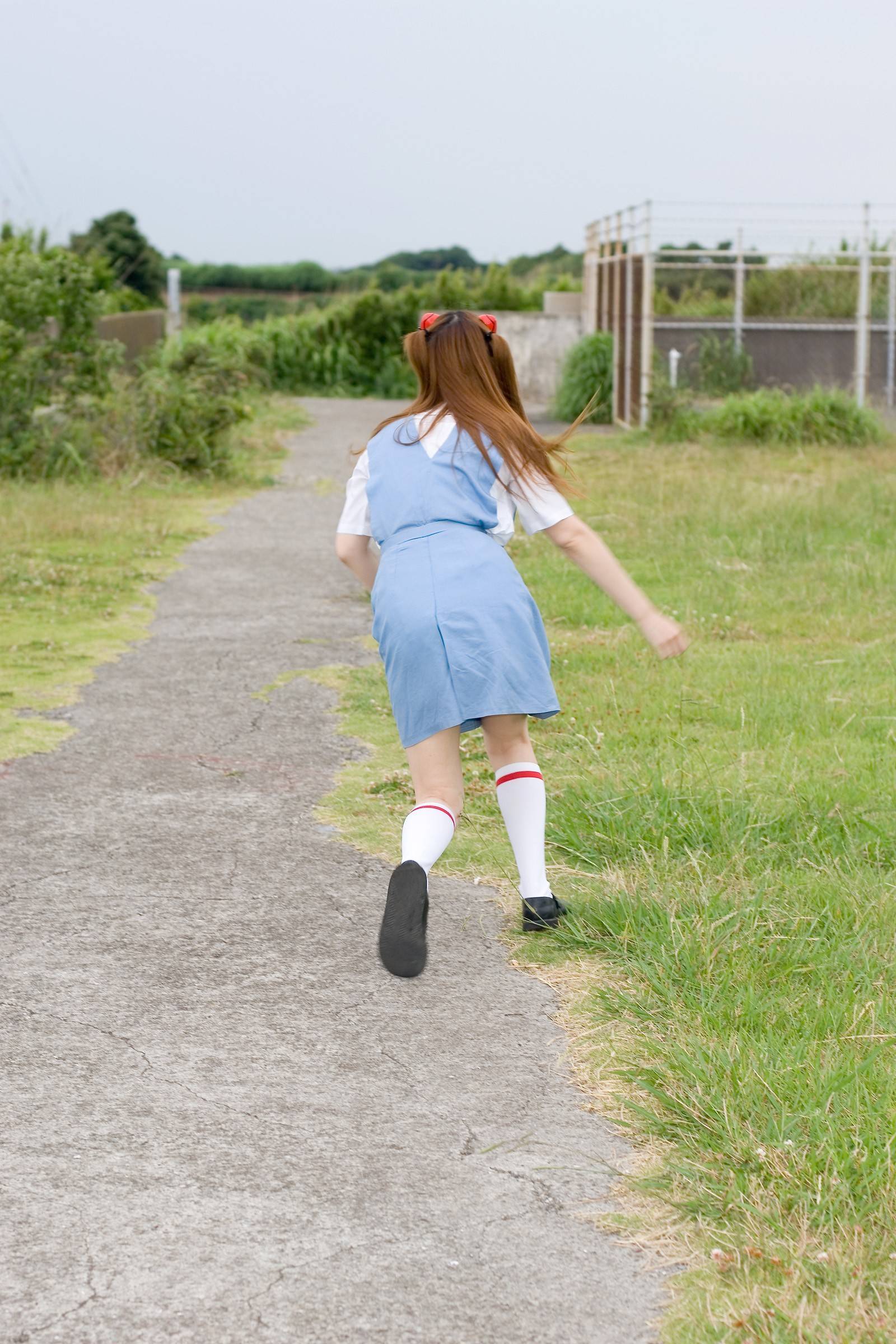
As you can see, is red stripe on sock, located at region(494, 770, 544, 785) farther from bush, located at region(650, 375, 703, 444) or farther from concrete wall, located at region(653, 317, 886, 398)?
concrete wall, located at region(653, 317, 886, 398)

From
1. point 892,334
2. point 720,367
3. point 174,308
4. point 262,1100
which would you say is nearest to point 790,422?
point 720,367

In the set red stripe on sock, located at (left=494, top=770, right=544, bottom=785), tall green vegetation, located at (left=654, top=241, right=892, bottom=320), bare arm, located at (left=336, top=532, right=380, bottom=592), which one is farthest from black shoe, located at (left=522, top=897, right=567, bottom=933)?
tall green vegetation, located at (left=654, top=241, right=892, bottom=320)

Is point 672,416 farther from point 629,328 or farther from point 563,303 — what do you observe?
→ point 563,303

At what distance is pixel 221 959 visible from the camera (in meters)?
3.57

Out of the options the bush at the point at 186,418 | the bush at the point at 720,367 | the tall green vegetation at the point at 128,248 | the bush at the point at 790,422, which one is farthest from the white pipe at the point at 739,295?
the tall green vegetation at the point at 128,248

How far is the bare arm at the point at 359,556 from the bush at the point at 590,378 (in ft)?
54.3

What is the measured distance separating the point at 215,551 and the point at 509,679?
275 inches

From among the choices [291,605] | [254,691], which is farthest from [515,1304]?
[291,605]

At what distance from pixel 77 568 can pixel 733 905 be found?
6151mm

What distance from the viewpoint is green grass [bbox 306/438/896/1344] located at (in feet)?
7.73

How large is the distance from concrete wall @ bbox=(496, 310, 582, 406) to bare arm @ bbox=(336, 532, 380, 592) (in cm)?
1971

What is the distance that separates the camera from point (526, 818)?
3.66 meters

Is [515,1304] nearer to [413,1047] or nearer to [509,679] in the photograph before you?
[413,1047]

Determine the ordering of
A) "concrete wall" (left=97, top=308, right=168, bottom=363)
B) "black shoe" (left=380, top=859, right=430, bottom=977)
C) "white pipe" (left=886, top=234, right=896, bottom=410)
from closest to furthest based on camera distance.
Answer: "black shoe" (left=380, top=859, right=430, bottom=977), "concrete wall" (left=97, top=308, right=168, bottom=363), "white pipe" (left=886, top=234, right=896, bottom=410)
